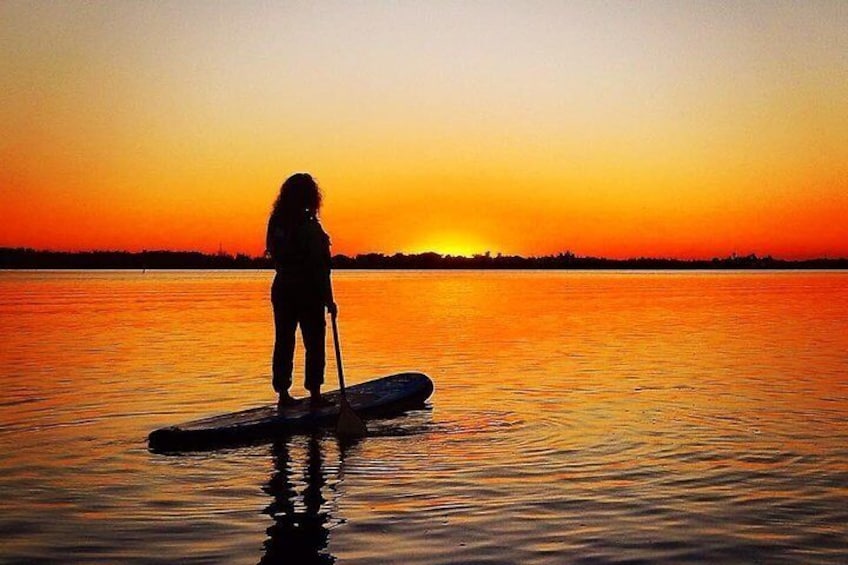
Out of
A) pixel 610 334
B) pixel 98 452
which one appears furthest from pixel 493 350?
pixel 98 452

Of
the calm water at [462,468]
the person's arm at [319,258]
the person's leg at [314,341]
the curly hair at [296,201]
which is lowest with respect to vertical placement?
the calm water at [462,468]

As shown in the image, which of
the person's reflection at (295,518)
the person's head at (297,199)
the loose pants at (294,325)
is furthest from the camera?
the loose pants at (294,325)

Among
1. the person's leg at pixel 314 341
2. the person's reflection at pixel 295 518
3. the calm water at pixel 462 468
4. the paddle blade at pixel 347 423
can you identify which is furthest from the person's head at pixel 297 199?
the person's reflection at pixel 295 518

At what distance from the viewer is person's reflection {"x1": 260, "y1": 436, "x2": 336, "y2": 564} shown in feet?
24.4

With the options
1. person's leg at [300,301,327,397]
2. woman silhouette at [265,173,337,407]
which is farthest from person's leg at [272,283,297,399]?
person's leg at [300,301,327,397]

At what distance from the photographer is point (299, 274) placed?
12.9 m

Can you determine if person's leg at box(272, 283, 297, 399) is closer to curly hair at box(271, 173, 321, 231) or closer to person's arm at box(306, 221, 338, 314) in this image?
person's arm at box(306, 221, 338, 314)

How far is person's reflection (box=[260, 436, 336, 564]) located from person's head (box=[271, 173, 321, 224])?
308 centimetres

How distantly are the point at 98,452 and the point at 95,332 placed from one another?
Result: 22.6 meters

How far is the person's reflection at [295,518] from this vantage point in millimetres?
7426

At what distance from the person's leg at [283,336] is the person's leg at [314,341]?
6.6 inches

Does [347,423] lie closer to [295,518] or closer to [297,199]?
[297,199]

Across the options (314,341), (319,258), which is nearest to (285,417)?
(314,341)

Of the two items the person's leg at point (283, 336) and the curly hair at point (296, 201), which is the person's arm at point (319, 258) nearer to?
the curly hair at point (296, 201)
